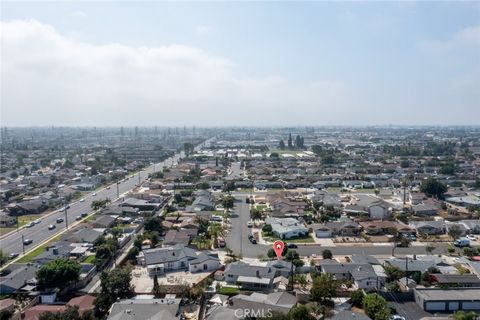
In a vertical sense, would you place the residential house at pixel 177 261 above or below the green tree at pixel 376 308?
below

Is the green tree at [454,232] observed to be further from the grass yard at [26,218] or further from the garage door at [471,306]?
the grass yard at [26,218]

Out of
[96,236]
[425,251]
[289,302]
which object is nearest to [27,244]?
[96,236]

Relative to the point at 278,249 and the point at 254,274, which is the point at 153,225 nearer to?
the point at 278,249

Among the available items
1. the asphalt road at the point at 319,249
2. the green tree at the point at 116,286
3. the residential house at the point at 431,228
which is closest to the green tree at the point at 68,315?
the green tree at the point at 116,286

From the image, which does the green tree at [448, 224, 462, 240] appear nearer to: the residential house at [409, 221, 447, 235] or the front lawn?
the residential house at [409, 221, 447, 235]

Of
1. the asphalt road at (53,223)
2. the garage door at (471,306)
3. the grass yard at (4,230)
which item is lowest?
the grass yard at (4,230)

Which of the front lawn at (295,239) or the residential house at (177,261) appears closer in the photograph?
the residential house at (177,261)

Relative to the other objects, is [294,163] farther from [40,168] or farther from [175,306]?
[175,306]
